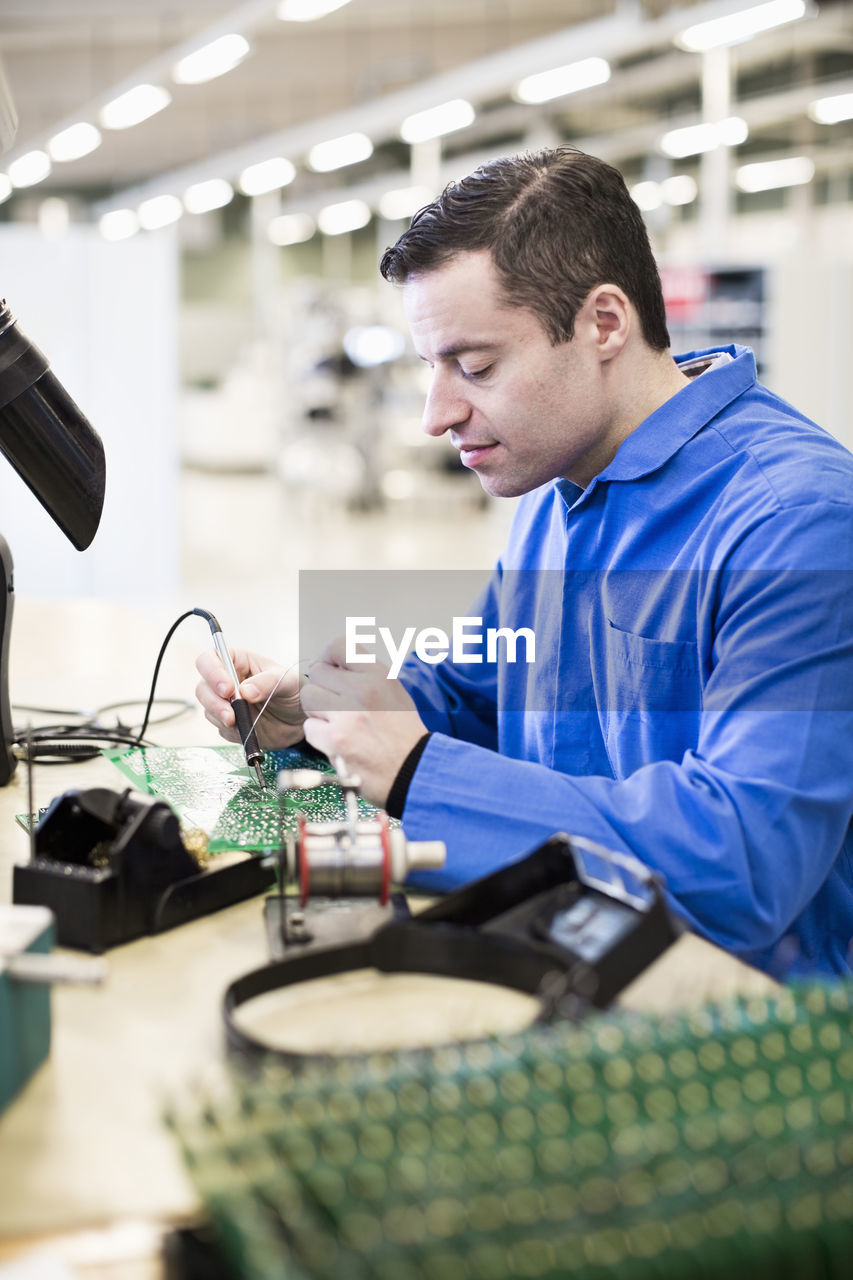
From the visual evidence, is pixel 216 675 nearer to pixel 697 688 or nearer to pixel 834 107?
pixel 697 688

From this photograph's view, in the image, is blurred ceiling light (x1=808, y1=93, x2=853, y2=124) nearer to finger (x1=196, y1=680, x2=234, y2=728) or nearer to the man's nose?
the man's nose

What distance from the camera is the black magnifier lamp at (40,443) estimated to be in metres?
1.20

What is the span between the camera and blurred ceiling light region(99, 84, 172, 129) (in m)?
7.82

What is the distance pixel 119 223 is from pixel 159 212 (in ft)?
5.60

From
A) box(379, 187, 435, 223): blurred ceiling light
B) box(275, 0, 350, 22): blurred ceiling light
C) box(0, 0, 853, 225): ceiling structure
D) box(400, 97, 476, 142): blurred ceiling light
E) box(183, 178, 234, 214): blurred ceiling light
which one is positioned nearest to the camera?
box(275, 0, 350, 22): blurred ceiling light

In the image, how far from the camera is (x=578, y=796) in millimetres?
993

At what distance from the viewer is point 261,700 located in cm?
132

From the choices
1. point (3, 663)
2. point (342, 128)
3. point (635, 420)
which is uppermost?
point (342, 128)

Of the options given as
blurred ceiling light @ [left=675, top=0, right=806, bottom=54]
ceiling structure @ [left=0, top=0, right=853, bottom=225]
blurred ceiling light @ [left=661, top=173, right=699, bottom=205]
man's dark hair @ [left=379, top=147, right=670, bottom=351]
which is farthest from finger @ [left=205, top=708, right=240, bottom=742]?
blurred ceiling light @ [left=661, top=173, right=699, bottom=205]

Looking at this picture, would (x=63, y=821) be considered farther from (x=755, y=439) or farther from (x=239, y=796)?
(x=755, y=439)

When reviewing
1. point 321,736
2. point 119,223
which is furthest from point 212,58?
point 119,223

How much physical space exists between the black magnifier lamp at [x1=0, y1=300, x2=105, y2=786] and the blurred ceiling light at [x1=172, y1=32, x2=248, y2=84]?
5770 mm

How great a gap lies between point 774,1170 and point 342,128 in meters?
→ 9.82

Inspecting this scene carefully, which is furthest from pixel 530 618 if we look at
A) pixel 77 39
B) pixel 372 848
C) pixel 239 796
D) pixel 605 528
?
pixel 77 39
